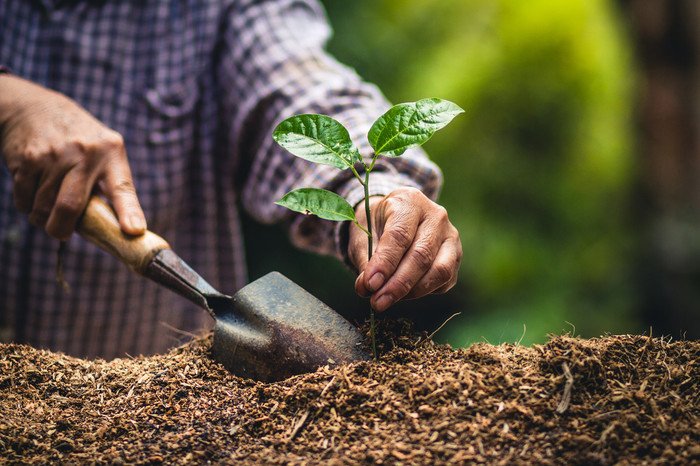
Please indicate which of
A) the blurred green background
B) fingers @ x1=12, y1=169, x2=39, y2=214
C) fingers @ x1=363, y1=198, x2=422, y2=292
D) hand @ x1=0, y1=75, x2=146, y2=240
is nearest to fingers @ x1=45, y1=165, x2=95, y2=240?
hand @ x1=0, y1=75, x2=146, y2=240

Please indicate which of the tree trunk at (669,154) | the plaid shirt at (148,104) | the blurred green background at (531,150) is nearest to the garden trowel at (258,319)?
the plaid shirt at (148,104)

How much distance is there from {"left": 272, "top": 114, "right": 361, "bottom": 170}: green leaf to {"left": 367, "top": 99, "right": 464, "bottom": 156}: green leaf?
71 mm

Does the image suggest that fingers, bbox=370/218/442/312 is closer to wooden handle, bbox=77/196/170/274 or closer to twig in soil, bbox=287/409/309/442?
twig in soil, bbox=287/409/309/442

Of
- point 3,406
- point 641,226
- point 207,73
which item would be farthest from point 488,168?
point 3,406

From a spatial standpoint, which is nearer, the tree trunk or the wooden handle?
the wooden handle

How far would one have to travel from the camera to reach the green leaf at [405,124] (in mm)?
1318

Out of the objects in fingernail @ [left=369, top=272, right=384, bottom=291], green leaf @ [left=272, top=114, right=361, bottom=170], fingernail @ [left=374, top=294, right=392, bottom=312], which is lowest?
fingernail @ [left=374, top=294, right=392, bottom=312]

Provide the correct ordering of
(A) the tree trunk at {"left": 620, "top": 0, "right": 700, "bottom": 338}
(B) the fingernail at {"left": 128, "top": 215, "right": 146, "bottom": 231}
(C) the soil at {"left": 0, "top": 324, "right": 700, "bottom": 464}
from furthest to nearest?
(A) the tree trunk at {"left": 620, "top": 0, "right": 700, "bottom": 338} < (B) the fingernail at {"left": 128, "top": 215, "right": 146, "bottom": 231} < (C) the soil at {"left": 0, "top": 324, "right": 700, "bottom": 464}

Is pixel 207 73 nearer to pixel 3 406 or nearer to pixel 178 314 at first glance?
pixel 178 314

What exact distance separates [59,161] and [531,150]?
418cm

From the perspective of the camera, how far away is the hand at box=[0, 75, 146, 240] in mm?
1779

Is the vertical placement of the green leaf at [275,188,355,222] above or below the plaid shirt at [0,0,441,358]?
above

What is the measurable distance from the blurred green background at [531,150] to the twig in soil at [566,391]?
3472mm

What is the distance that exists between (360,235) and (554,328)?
3404mm
